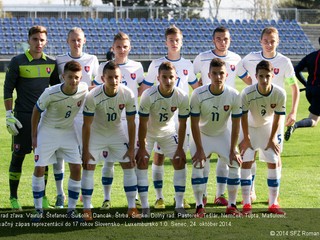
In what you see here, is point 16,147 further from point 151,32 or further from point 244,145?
point 151,32

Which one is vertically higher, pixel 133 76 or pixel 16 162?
pixel 133 76

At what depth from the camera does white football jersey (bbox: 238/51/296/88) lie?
8.70m

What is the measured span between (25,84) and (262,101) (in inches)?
105

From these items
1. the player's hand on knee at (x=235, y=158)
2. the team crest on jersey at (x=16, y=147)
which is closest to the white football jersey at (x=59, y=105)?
the team crest on jersey at (x=16, y=147)

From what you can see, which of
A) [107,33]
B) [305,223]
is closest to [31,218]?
[305,223]

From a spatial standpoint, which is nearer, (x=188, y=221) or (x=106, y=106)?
(x=188, y=221)

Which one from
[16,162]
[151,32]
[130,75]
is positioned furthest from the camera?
[151,32]

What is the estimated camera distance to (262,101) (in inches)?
312

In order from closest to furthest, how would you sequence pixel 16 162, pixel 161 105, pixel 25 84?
1. pixel 161 105
2. pixel 25 84
3. pixel 16 162

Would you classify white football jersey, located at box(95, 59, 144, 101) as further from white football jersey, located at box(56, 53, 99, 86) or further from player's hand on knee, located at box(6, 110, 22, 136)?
player's hand on knee, located at box(6, 110, 22, 136)

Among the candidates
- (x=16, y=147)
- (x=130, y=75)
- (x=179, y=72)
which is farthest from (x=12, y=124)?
(x=179, y=72)

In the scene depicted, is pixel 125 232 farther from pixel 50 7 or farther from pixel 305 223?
pixel 50 7

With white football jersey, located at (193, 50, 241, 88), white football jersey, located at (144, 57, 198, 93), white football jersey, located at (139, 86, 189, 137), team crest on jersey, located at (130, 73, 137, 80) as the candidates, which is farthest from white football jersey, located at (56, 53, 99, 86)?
white football jersey, located at (193, 50, 241, 88)

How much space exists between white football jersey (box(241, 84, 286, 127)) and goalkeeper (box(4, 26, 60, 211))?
2.24 m
